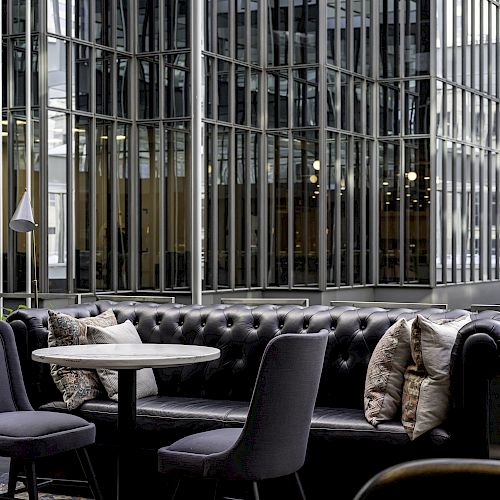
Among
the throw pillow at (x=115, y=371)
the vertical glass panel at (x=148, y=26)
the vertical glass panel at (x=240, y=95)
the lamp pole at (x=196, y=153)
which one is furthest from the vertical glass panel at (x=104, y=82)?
the throw pillow at (x=115, y=371)

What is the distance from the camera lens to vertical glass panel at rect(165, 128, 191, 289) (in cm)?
1648

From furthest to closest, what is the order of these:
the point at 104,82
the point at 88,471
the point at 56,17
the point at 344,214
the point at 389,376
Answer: the point at 344,214, the point at 104,82, the point at 56,17, the point at 88,471, the point at 389,376

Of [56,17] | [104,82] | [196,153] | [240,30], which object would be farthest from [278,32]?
[196,153]

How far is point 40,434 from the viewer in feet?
14.6

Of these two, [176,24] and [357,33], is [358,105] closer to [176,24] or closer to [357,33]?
[357,33]

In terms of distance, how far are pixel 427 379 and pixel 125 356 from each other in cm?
134

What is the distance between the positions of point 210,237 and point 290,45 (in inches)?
151

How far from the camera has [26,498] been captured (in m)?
5.15

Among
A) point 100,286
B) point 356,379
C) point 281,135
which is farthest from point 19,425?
point 281,135

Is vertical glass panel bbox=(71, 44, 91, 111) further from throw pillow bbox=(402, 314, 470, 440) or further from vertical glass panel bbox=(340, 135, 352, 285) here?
throw pillow bbox=(402, 314, 470, 440)

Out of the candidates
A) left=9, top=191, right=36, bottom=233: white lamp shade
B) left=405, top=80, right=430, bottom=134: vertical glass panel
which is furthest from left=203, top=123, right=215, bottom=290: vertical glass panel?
left=9, top=191, right=36, bottom=233: white lamp shade

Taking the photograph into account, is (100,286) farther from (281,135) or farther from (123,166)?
(281,135)

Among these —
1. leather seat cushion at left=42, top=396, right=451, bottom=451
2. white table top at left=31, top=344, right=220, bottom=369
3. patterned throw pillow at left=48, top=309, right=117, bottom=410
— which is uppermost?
white table top at left=31, top=344, right=220, bottom=369

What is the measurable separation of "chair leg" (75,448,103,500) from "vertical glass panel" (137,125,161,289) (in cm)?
1134
